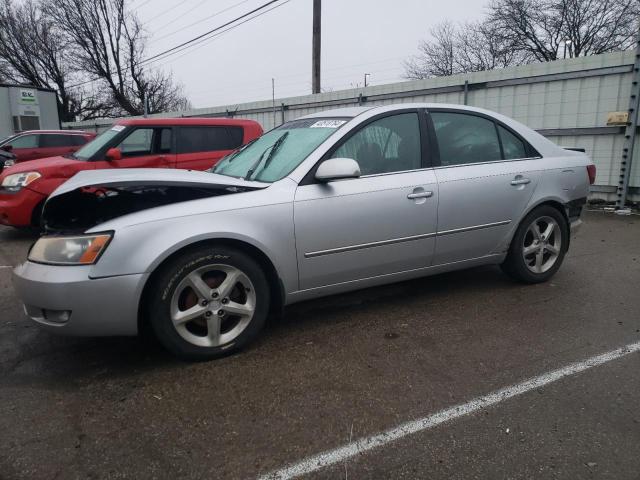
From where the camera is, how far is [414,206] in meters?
3.40

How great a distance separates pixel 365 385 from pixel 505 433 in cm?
74

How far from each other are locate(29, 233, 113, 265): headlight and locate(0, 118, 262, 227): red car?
13.2ft

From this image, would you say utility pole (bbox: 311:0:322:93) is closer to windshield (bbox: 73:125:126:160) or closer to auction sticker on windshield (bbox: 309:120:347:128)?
windshield (bbox: 73:125:126:160)

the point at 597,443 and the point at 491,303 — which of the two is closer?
the point at 597,443

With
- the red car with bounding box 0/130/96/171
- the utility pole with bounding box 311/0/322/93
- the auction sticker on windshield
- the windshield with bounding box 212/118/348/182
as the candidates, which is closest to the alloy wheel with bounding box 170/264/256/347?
the windshield with bounding box 212/118/348/182

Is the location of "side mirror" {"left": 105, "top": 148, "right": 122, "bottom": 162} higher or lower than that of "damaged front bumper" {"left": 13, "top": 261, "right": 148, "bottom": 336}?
higher

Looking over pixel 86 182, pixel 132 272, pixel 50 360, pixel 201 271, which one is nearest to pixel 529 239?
pixel 201 271

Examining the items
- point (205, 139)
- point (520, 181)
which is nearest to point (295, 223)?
point (520, 181)

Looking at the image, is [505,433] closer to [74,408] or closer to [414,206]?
[414,206]

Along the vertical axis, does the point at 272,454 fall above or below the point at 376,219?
below

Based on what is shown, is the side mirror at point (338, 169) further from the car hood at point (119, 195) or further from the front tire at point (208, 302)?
the front tire at point (208, 302)

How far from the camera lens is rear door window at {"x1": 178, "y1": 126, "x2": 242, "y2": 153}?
6862 millimetres

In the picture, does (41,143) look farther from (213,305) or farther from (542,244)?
(542,244)

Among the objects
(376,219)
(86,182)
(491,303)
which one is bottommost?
(491,303)
